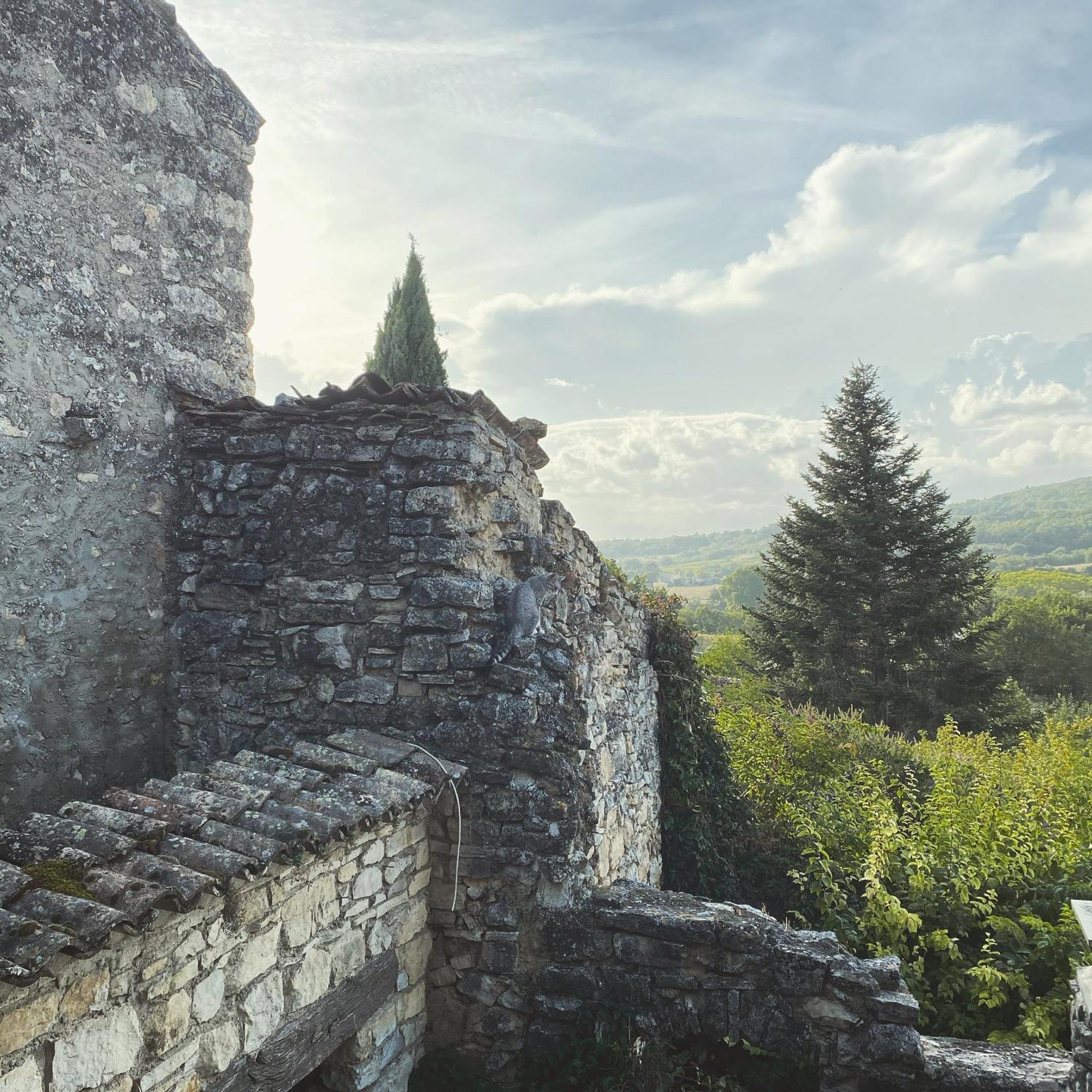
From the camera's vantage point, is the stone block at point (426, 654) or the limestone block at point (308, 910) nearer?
the limestone block at point (308, 910)

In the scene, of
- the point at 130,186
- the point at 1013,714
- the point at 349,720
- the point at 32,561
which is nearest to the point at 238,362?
the point at 130,186

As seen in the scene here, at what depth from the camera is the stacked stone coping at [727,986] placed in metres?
3.44

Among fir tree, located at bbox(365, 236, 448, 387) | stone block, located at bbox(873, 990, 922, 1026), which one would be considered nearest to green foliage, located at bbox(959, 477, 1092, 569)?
fir tree, located at bbox(365, 236, 448, 387)

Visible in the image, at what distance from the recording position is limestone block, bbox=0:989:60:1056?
189cm

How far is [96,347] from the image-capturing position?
4090mm

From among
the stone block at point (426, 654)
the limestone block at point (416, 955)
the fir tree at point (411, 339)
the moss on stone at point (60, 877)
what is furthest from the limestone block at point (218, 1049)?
the fir tree at point (411, 339)

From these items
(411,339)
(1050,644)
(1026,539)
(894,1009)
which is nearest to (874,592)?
(411,339)

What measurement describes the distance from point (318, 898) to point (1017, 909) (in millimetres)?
5180

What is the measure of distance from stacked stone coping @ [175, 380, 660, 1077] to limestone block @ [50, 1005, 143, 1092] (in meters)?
1.71

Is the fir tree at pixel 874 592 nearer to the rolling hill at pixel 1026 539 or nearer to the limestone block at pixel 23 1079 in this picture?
the limestone block at pixel 23 1079

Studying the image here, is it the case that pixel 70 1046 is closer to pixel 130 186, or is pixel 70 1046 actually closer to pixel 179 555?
pixel 179 555

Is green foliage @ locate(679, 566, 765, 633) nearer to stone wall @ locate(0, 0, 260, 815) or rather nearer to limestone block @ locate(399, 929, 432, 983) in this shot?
limestone block @ locate(399, 929, 432, 983)

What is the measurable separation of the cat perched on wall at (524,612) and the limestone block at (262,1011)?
5.59ft

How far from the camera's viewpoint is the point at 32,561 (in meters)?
3.83
